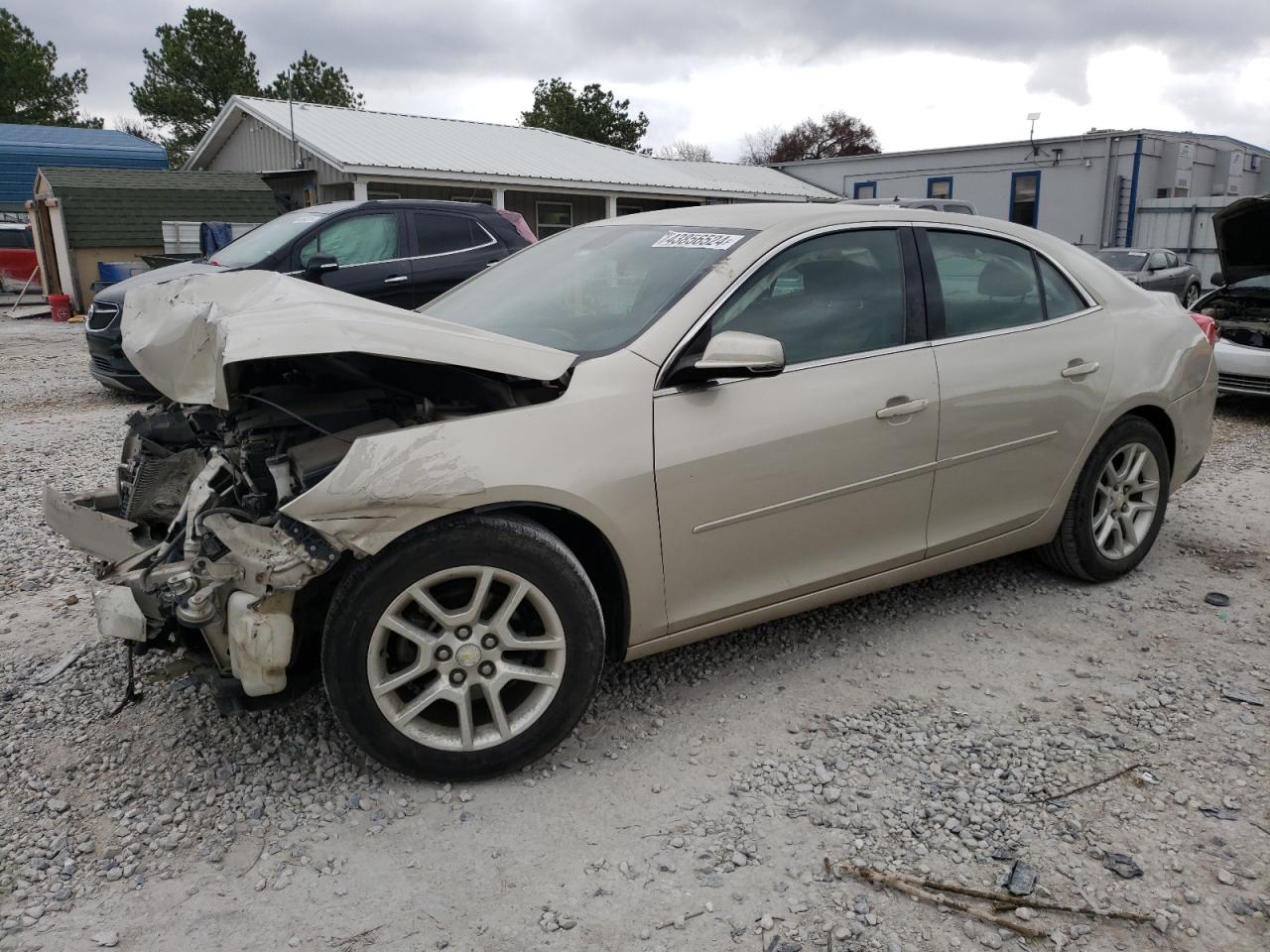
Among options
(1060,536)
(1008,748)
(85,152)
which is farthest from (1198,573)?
(85,152)

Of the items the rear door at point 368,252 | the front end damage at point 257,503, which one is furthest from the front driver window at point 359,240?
the front end damage at point 257,503

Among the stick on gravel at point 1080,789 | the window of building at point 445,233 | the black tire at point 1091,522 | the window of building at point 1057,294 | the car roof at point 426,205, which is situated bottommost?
the stick on gravel at point 1080,789

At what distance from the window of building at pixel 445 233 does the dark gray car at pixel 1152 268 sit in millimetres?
12958

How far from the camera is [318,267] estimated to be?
838 centimetres

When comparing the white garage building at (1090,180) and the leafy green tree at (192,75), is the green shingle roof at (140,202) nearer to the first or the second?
the white garage building at (1090,180)

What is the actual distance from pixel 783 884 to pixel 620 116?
47532mm

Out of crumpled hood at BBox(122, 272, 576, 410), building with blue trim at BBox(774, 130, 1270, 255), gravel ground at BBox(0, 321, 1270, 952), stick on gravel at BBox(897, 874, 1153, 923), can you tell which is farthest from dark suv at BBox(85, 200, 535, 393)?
building with blue trim at BBox(774, 130, 1270, 255)

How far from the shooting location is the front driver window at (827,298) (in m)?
3.26

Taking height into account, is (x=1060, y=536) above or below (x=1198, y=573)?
above

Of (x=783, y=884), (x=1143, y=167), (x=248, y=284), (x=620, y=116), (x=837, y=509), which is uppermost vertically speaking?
(x=620, y=116)

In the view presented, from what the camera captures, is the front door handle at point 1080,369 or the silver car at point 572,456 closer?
the silver car at point 572,456

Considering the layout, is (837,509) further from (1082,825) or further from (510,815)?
(510,815)

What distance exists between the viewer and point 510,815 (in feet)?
8.99

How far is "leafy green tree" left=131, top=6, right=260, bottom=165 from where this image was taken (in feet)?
132
